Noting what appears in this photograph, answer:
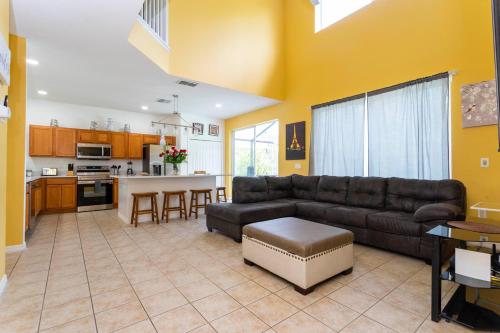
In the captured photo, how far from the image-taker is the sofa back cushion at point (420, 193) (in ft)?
10.0

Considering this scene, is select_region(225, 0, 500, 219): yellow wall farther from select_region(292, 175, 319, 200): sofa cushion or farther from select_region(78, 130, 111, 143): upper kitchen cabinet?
select_region(78, 130, 111, 143): upper kitchen cabinet

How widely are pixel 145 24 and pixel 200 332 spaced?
4.18 meters

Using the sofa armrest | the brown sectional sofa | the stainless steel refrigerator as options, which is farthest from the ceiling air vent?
the sofa armrest

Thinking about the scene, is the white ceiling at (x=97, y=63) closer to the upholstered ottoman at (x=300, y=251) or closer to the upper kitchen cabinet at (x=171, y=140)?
the upper kitchen cabinet at (x=171, y=140)

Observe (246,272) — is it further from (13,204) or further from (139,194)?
(13,204)

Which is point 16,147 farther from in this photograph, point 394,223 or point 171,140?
point 394,223

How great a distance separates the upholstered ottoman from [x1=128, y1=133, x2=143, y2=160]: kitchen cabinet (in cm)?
Answer: 536

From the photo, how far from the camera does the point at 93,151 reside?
6.18 meters

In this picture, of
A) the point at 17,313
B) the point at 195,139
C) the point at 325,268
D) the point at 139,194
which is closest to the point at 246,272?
the point at 325,268

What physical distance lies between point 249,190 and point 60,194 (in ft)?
14.9

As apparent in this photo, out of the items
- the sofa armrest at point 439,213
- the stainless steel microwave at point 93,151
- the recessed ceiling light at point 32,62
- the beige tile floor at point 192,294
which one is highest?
the recessed ceiling light at point 32,62

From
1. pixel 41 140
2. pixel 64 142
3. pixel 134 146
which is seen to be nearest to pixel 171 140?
pixel 134 146

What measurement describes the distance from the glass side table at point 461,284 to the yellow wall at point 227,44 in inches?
167

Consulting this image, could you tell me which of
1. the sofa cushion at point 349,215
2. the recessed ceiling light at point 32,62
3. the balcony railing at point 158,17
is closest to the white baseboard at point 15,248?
the recessed ceiling light at point 32,62
